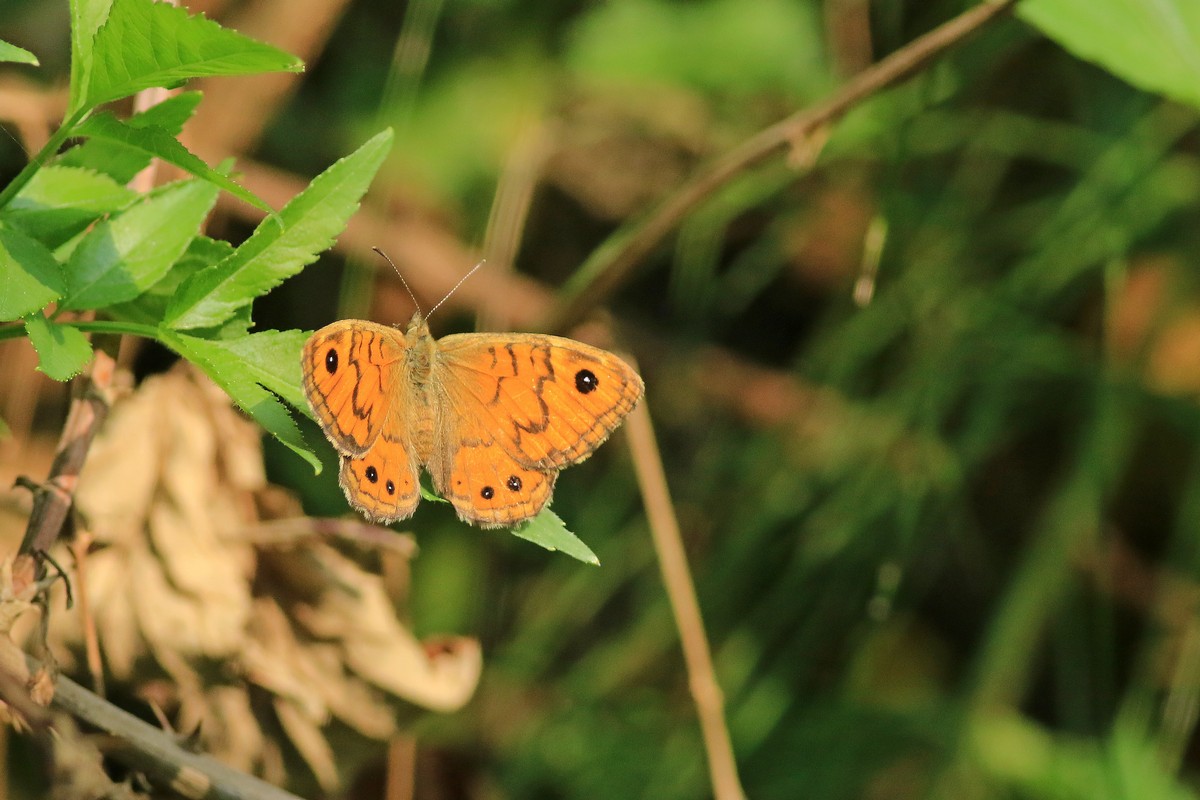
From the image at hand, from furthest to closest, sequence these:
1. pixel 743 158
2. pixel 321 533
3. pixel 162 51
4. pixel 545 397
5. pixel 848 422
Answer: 1. pixel 848 422
2. pixel 743 158
3. pixel 321 533
4. pixel 545 397
5. pixel 162 51

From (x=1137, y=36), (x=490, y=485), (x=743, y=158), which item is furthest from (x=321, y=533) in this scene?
(x=1137, y=36)

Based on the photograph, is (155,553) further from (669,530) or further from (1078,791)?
(1078,791)

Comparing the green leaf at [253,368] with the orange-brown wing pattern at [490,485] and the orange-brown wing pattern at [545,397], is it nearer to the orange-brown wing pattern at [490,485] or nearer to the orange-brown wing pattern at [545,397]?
the orange-brown wing pattern at [490,485]

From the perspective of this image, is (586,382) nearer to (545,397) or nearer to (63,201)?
(545,397)

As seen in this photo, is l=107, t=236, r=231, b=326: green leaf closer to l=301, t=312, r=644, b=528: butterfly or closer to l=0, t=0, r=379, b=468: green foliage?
l=0, t=0, r=379, b=468: green foliage

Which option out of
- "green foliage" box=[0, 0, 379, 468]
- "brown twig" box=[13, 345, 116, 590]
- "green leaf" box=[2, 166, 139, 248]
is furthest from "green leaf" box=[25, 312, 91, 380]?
"brown twig" box=[13, 345, 116, 590]
